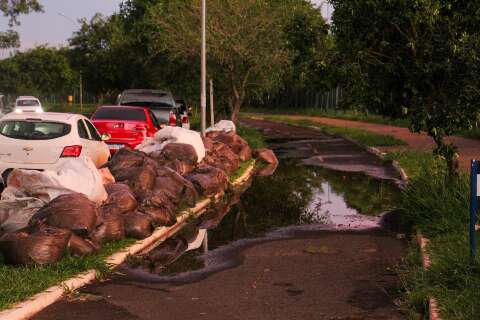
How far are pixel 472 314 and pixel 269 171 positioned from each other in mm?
14872

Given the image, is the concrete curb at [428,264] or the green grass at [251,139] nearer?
the concrete curb at [428,264]

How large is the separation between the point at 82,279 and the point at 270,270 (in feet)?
7.18

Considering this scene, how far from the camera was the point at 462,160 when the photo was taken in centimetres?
2209

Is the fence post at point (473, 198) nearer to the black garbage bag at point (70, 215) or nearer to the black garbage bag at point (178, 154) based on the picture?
the black garbage bag at point (70, 215)

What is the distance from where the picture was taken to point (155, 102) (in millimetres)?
25359

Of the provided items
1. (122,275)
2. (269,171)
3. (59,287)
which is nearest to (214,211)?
(122,275)

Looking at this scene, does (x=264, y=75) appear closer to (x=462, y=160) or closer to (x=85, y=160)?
(x=462, y=160)

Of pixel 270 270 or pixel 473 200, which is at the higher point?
pixel 473 200

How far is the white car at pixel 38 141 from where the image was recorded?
13.4 m

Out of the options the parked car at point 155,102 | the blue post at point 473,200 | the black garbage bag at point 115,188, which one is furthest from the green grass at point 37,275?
the parked car at point 155,102

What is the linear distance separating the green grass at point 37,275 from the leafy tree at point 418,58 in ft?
18.5

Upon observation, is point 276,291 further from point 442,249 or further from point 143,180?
point 143,180

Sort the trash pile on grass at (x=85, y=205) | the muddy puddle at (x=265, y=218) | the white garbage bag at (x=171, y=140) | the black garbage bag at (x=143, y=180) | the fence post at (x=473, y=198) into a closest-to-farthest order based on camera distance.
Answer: the fence post at (x=473, y=198), the trash pile on grass at (x=85, y=205), the muddy puddle at (x=265, y=218), the black garbage bag at (x=143, y=180), the white garbage bag at (x=171, y=140)

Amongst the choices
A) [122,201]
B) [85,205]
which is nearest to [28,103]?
[122,201]
